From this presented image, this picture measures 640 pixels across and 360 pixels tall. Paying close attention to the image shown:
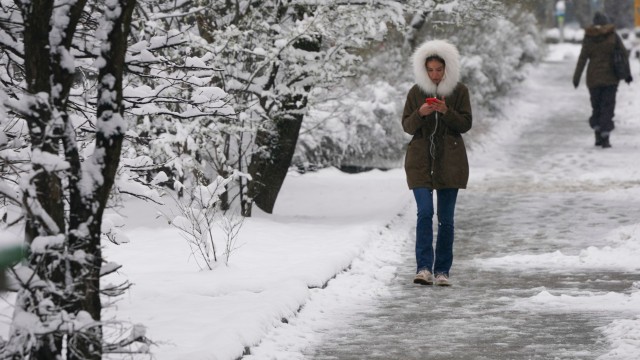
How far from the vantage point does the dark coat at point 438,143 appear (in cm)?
914

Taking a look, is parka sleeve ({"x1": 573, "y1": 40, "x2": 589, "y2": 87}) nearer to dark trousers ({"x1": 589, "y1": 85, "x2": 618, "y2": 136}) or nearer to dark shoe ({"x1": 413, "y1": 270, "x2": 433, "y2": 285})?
dark trousers ({"x1": 589, "y1": 85, "x2": 618, "y2": 136})

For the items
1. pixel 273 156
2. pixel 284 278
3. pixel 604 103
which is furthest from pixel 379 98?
pixel 284 278

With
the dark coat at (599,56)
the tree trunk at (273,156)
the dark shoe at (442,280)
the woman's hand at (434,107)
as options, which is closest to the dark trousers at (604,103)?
the dark coat at (599,56)

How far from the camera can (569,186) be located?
16.5m

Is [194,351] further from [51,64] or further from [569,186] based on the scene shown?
[569,186]

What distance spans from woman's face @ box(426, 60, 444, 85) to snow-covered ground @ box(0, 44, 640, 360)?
1.75 metres

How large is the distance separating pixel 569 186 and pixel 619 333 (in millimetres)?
9623

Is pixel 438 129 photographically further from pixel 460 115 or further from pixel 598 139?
pixel 598 139

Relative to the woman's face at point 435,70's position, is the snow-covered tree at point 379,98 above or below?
below

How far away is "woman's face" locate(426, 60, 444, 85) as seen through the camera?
9.26 metres

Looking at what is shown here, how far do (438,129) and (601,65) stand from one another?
11660 mm

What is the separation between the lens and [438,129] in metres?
9.25

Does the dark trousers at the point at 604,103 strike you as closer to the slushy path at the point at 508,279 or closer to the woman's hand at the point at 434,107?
the slushy path at the point at 508,279

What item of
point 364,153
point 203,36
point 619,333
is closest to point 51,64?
point 619,333
